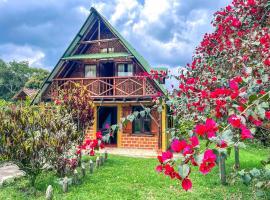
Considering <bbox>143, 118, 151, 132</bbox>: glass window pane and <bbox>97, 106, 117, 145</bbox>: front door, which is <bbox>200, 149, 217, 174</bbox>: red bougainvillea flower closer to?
<bbox>143, 118, 151, 132</bbox>: glass window pane

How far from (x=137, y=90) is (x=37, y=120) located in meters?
7.80

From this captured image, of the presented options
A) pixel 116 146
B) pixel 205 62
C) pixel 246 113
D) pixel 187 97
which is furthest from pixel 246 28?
pixel 116 146

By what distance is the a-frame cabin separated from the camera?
1639 centimetres

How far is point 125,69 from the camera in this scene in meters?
18.2

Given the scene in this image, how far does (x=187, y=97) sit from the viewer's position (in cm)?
639

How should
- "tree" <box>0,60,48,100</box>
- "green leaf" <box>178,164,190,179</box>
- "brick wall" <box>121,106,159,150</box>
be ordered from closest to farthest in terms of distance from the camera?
1. "green leaf" <box>178,164,190,179</box>
2. "brick wall" <box>121,106,159,150</box>
3. "tree" <box>0,60,48,100</box>

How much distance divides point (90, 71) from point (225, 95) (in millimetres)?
16241

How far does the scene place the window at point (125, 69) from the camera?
18022mm

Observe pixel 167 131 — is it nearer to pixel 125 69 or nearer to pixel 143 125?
pixel 143 125

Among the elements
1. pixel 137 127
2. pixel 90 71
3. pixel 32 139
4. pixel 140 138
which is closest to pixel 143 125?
pixel 137 127

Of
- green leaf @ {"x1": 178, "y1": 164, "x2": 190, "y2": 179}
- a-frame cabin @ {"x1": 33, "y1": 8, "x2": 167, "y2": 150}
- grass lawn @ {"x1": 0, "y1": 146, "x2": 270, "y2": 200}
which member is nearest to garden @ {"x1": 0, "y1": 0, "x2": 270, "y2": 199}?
grass lawn @ {"x1": 0, "y1": 146, "x2": 270, "y2": 200}

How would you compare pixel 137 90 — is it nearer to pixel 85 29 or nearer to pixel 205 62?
pixel 85 29

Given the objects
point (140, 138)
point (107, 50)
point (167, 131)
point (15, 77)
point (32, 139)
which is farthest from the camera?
point (15, 77)

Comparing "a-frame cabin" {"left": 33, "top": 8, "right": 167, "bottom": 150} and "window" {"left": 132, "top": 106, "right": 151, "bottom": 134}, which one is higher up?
"a-frame cabin" {"left": 33, "top": 8, "right": 167, "bottom": 150}
